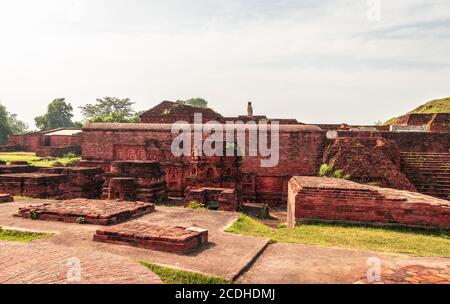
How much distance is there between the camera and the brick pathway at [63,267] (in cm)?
351

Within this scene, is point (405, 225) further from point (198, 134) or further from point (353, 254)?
point (198, 134)

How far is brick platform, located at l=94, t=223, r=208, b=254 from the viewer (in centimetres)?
492

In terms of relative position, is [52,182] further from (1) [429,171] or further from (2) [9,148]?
Answer: (2) [9,148]

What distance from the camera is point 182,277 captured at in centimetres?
396

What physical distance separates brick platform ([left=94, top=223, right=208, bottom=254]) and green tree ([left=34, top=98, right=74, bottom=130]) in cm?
5856

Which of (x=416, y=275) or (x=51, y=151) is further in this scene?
(x=51, y=151)

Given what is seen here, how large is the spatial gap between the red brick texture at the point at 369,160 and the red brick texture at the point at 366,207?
4.06 metres

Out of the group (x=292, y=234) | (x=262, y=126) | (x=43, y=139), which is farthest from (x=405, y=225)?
(x=43, y=139)

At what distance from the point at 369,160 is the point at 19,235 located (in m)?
11.3

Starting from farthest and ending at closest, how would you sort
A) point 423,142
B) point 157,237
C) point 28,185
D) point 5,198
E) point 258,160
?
point 423,142 < point 258,160 < point 28,185 < point 5,198 < point 157,237

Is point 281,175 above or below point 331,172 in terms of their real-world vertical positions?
below

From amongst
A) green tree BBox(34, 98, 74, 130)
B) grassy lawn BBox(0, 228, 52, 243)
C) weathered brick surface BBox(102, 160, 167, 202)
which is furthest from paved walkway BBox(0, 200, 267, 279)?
green tree BBox(34, 98, 74, 130)

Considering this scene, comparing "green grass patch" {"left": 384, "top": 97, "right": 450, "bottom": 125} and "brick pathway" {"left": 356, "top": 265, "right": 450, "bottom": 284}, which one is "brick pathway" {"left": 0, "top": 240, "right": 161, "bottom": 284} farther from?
"green grass patch" {"left": 384, "top": 97, "right": 450, "bottom": 125}

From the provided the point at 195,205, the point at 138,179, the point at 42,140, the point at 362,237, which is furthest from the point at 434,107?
the point at 42,140
